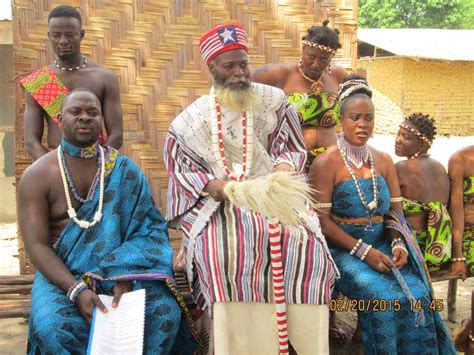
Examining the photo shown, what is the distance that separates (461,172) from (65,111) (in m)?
3.02

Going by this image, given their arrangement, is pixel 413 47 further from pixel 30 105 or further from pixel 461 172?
pixel 30 105

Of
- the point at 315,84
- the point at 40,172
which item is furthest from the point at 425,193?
the point at 40,172

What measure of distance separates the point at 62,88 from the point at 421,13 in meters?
33.1

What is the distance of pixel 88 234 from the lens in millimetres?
3322

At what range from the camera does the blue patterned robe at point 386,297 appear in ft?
11.5

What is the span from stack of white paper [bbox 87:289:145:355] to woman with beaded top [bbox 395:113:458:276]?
2250 millimetres

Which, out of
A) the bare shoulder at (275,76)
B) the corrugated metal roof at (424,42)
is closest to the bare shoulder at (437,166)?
the bare shoulder at (275,76)

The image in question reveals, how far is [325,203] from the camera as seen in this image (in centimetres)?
380

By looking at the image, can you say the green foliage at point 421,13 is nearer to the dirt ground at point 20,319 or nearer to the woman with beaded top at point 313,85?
the dirt ground at point 20,319

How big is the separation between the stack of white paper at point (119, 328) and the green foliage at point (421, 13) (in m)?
33.2

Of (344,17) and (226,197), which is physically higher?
(344,17)

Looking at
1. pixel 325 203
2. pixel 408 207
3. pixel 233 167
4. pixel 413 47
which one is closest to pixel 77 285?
pixel 233 167

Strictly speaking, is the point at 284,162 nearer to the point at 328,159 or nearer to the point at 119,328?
the point at 328,159

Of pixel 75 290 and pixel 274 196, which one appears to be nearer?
pixel 274 196
